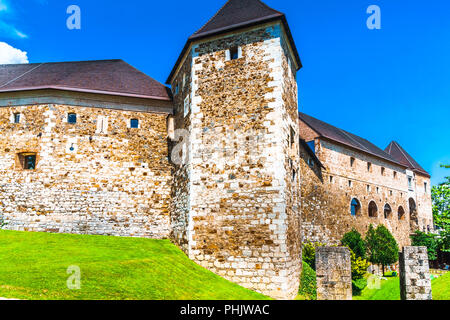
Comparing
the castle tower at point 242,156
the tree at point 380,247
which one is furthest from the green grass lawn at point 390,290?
the castle tower at point 242,156

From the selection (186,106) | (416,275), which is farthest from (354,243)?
(186,106)

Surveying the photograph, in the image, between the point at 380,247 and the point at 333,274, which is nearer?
the point at 333,274

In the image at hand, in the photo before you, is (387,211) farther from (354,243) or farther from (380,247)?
(354,243)

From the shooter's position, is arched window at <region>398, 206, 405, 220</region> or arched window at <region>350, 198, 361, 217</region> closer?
arched window at <region>350, 198, 361, 217</region>

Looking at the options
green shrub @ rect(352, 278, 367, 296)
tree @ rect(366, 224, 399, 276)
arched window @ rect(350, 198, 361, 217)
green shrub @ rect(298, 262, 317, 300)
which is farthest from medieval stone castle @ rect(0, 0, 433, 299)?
tree @ rect(366, 224, 399, 276)

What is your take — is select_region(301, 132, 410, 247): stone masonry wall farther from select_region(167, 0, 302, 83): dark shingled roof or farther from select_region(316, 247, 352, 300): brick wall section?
select_region(316, 247, 352, 300): brick wall section

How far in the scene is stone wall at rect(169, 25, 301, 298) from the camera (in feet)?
41.9

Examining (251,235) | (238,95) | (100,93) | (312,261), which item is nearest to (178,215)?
(251,235)

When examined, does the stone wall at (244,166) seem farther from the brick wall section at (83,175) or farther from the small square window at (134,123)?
the small square window at (134,123)

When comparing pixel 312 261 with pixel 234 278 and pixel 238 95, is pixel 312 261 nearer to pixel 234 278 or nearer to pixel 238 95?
pixel 234 278

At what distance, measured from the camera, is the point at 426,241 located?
3709cm

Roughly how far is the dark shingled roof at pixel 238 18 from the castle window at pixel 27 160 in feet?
27.3

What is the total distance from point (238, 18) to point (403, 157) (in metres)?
35.3

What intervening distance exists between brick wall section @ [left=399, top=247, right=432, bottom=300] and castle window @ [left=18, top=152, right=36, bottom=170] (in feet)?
51.4
